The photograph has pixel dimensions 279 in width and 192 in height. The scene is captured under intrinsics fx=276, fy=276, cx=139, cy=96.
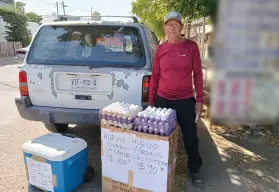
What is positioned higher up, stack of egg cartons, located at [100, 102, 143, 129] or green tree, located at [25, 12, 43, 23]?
green tree, located at [25, 12, 43, 23]

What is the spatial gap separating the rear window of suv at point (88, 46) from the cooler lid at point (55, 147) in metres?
0.92

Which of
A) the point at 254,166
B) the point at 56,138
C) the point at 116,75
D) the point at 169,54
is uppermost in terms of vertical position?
the point at 169,54

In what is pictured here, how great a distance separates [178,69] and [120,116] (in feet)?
2.48

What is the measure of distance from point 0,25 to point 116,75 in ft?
83.9

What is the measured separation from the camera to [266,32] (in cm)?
120

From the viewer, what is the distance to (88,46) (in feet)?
11.4

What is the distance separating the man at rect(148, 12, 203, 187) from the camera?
8.97 ft

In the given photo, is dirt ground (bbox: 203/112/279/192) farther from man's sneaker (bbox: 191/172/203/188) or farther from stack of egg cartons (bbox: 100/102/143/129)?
stack of egg cartons (bbox: 100/102/143/129)

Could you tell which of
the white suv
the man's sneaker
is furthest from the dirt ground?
the white suv

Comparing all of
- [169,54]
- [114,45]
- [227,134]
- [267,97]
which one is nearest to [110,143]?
[169,54]

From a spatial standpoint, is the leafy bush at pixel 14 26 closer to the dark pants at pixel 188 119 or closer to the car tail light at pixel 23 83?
the car tail light at pixel 23 83

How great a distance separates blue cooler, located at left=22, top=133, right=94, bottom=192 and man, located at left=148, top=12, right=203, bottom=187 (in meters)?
0.99

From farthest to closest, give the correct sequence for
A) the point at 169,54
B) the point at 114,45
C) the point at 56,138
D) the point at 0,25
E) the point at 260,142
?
the point at 0,25, the point at 260,142, the point at 114,45, the point at 56,138, the point at 169,54

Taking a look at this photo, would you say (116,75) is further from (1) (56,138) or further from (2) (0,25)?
(2) (0,25)
